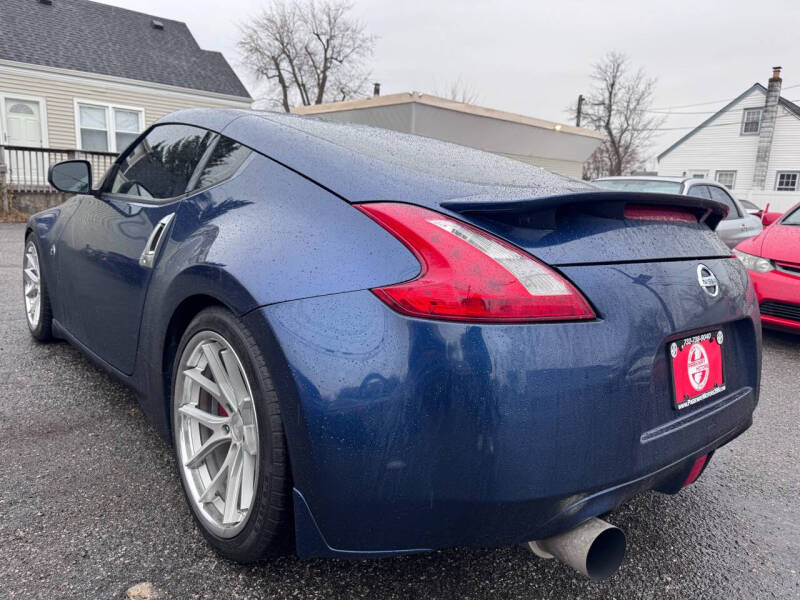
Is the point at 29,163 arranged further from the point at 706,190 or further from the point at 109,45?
the point at 706,190

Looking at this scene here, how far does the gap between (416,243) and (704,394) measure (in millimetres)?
976

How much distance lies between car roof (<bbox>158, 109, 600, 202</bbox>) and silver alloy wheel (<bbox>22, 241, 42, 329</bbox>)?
6.63ft

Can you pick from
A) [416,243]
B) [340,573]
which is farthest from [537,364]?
[340,573]

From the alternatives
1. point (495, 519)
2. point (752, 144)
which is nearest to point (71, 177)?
point (495, 519)

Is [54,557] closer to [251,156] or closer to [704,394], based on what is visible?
[251,156]

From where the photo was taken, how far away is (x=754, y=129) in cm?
3181

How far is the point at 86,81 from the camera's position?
686 inches

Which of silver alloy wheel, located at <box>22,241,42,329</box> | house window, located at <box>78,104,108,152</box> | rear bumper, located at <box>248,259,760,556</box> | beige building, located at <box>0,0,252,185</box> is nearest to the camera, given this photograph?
rear bumper, located at <box>248,259,760,556</box>

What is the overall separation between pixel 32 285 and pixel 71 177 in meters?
1.18

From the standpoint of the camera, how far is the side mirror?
2.96 m

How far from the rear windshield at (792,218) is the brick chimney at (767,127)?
29.5 meters

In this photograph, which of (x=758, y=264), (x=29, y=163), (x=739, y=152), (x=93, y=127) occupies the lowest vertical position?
(x=758, y=264)

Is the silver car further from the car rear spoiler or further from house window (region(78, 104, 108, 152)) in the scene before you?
house window (region(78, 104, 108, 152))

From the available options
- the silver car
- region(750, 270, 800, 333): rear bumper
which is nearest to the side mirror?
region(750, 270, 800, 333): rear bumper
